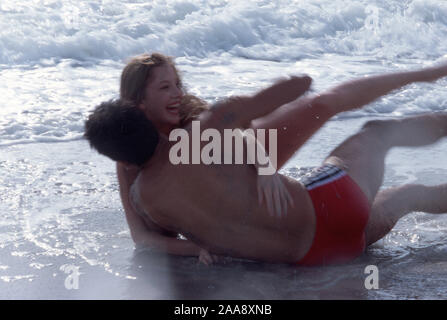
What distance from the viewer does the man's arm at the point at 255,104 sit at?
2783 mm

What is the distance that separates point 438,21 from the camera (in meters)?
11.1

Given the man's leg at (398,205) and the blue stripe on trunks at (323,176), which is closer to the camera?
the blue stripe on trunks at (323,176)

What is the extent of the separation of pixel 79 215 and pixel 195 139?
58.8 inches

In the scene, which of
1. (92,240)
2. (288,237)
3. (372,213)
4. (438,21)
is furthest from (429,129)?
(438,21)

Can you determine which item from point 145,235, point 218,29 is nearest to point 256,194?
point 145,235

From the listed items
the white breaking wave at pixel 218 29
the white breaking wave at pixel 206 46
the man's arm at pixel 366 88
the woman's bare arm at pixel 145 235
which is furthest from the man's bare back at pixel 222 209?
the white breaking wave at pixel 218 29

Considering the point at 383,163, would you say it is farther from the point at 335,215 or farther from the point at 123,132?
the point at 123,132

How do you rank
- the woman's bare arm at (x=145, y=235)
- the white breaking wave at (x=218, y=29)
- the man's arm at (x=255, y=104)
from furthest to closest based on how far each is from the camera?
the white breaking wave at (x=218, y=29), the woman's bare arm at (x=145, y=235), the man's arm at (x=255, y=104)

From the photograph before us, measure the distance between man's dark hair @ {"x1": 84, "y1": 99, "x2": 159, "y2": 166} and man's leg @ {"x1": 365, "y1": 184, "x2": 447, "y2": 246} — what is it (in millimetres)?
1189

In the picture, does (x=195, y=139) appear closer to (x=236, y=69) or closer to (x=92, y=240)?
(x=92, y=240)

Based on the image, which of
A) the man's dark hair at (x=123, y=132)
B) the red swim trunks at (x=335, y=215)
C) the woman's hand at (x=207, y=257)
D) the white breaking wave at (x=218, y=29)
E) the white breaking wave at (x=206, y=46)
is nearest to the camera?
the man's dark hair at (x=123, y=132)

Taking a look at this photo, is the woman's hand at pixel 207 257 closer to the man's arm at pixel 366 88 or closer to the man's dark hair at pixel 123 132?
the man's dark hair at pixel 123 132

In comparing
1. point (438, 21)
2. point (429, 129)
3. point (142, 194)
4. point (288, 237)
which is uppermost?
point (438, 21)

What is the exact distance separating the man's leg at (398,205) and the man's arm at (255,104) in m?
0.68
